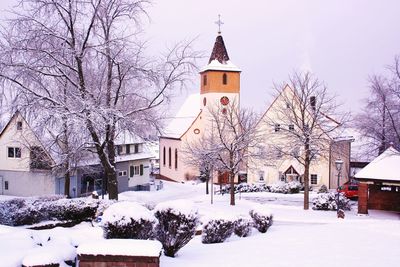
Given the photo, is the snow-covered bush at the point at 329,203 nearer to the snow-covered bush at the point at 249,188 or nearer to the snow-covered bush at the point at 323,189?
the snow-covered bush at the point at 323,189

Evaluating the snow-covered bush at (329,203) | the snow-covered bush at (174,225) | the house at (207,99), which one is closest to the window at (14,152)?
the house at (207,99)

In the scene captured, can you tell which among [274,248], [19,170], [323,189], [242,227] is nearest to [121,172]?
[19,170]

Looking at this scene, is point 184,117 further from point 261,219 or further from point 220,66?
point 261,219

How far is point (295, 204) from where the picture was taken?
32.0m

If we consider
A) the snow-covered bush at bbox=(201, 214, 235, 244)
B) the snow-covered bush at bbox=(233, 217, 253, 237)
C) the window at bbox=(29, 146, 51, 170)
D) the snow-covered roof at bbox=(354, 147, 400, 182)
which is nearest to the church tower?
the window at bbox=(29, 146, 51, 170)

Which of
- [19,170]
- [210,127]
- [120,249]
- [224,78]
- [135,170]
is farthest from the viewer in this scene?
[224,78]

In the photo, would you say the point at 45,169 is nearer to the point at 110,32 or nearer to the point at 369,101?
the point at 110,32

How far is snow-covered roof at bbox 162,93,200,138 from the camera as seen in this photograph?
49500mm

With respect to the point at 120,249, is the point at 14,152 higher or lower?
higher

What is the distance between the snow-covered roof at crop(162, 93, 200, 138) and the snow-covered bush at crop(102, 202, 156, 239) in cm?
3936

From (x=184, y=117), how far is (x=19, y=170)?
2202 cm

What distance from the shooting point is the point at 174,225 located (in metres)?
9.57

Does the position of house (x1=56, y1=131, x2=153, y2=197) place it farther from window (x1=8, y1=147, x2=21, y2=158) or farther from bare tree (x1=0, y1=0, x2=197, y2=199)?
bare tree (x1=0, y1=0, x2=197, y2=199)

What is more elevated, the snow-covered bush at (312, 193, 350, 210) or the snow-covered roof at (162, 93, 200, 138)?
the snow-covered roof at (162, 93, 200, 138)
